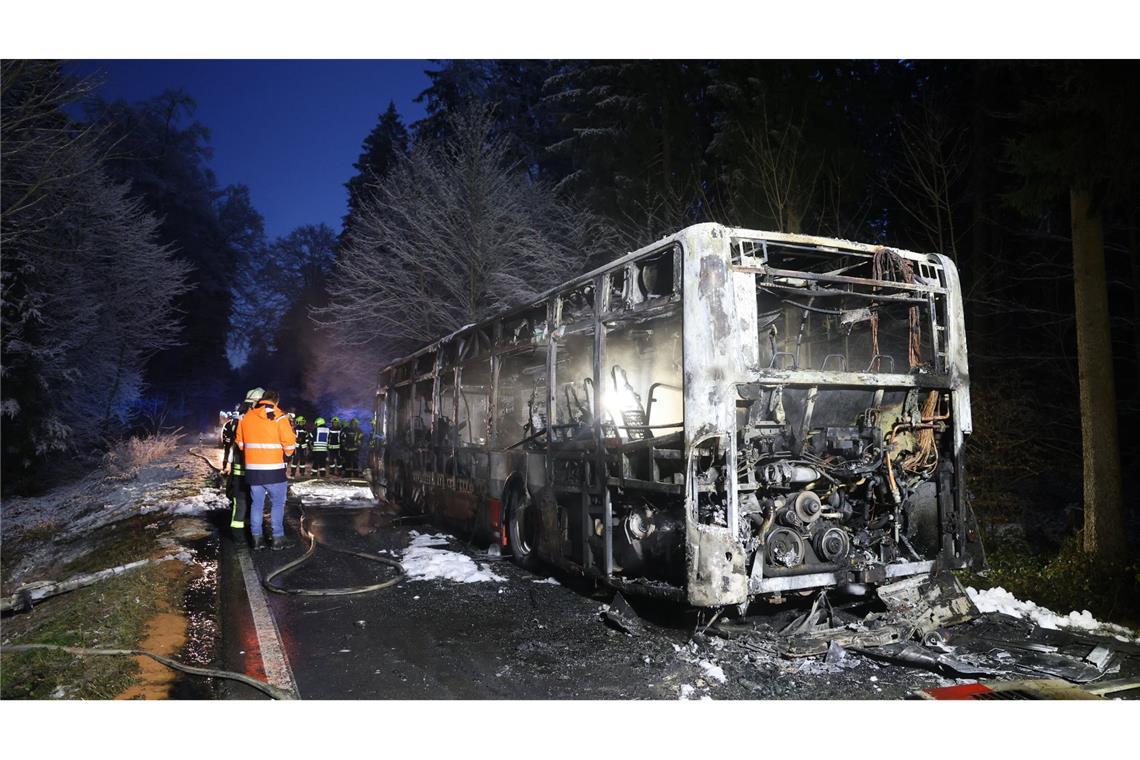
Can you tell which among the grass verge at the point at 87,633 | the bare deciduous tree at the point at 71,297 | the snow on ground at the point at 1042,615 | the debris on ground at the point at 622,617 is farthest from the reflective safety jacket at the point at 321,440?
the snow on ground at the point at 1042,615

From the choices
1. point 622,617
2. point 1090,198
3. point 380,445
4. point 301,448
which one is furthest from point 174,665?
point 301,448

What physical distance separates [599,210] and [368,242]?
7.41 meters

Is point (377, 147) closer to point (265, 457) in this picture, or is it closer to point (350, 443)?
point (350, 443)

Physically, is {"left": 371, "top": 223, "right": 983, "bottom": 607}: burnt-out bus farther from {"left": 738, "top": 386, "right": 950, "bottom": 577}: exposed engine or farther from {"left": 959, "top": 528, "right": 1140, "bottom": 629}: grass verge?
{"left": 959, "top": 528, "right": 1140, "bottom": 629}: grass verge

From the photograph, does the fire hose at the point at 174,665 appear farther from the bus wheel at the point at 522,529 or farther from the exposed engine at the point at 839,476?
the bus wheel at the point at 522,529

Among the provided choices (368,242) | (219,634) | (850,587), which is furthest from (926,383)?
(368,242)

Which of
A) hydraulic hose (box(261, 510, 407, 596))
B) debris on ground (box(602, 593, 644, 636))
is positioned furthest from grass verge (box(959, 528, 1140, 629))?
hydraulic hose (box(261, 510, 407, 596))

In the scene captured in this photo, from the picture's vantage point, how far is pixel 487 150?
18453mm

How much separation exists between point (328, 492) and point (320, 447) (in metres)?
2.52

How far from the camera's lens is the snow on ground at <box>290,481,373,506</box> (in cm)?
1346

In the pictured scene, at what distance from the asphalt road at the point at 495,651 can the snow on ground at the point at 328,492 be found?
680 centimetres

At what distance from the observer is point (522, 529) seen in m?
7.46

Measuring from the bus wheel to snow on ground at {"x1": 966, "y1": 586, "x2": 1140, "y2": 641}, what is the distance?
4.18m

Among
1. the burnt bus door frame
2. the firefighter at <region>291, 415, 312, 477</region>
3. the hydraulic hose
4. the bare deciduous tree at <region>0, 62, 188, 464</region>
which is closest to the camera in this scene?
the hydraulic hose
